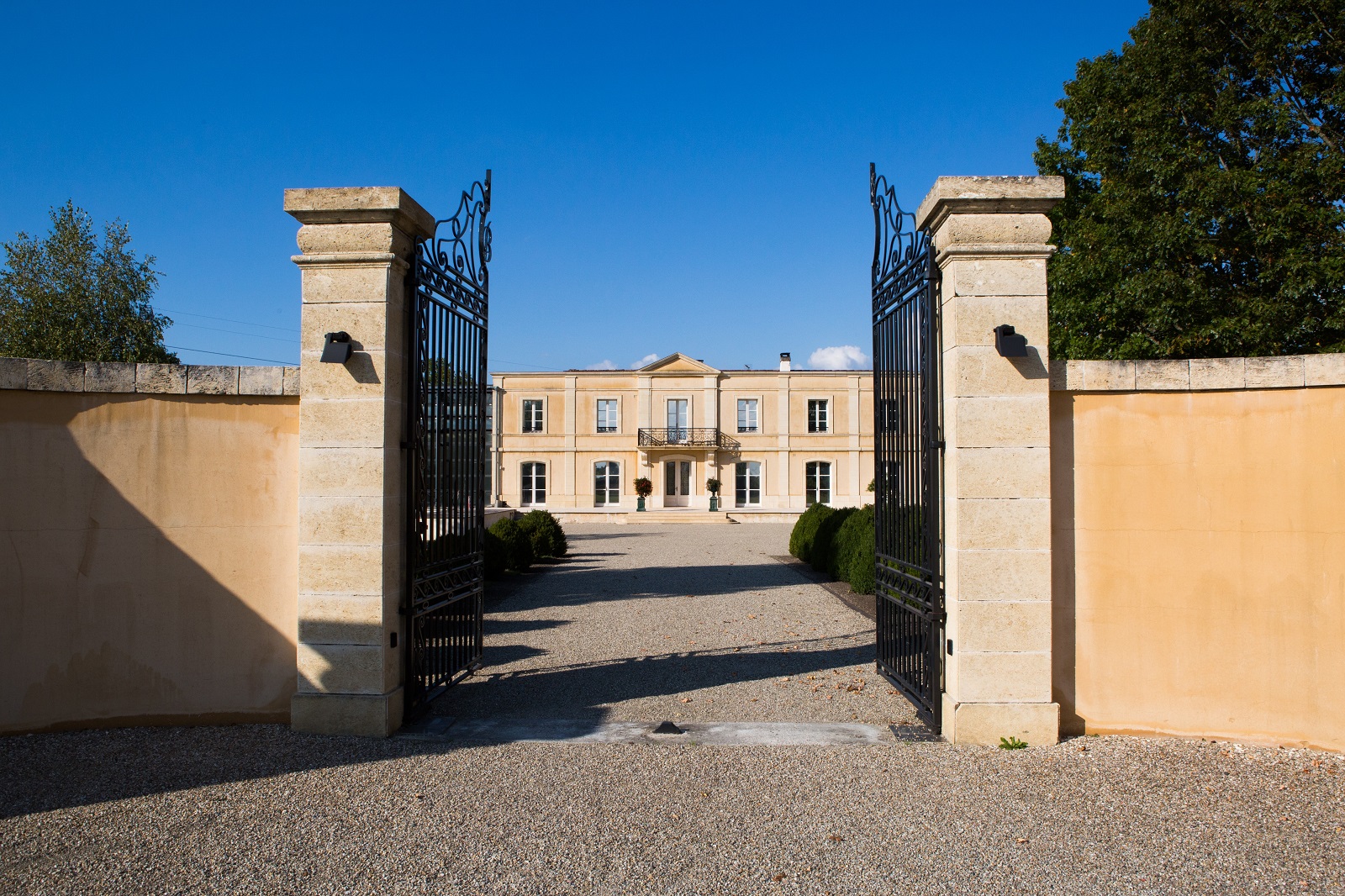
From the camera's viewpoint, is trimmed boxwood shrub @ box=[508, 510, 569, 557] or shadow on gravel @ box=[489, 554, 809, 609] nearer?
shadow on gravel @ box=[489, 554, 809, 609]

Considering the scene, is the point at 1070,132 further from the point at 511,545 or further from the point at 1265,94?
the point at 511,545

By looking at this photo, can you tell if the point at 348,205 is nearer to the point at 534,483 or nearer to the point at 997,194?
the point at 997,194

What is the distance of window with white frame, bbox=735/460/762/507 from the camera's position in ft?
118

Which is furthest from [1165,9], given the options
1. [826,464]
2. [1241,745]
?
[826,464]

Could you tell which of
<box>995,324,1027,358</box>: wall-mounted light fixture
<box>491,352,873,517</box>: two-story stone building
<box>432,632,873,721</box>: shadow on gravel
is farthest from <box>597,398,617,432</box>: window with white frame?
<box>995,324,1027,358</box>: wall-mounted light fixture

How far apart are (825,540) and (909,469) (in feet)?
29.6

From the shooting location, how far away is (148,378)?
481cm

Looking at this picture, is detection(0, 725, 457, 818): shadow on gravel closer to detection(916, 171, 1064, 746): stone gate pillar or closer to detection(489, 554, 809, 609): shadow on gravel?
detection(916, 171, 1064, 746): stone gate pillar

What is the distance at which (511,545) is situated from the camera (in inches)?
545

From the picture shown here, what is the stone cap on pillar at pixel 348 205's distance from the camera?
15.4 ft

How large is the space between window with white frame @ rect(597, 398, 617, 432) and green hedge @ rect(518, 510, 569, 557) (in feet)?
62.4

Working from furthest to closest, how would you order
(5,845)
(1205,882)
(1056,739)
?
(1056,739) → (5,845) → (1205,882)

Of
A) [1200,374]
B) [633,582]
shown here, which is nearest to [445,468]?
[1200,374]

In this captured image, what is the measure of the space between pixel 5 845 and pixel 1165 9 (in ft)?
54.0
